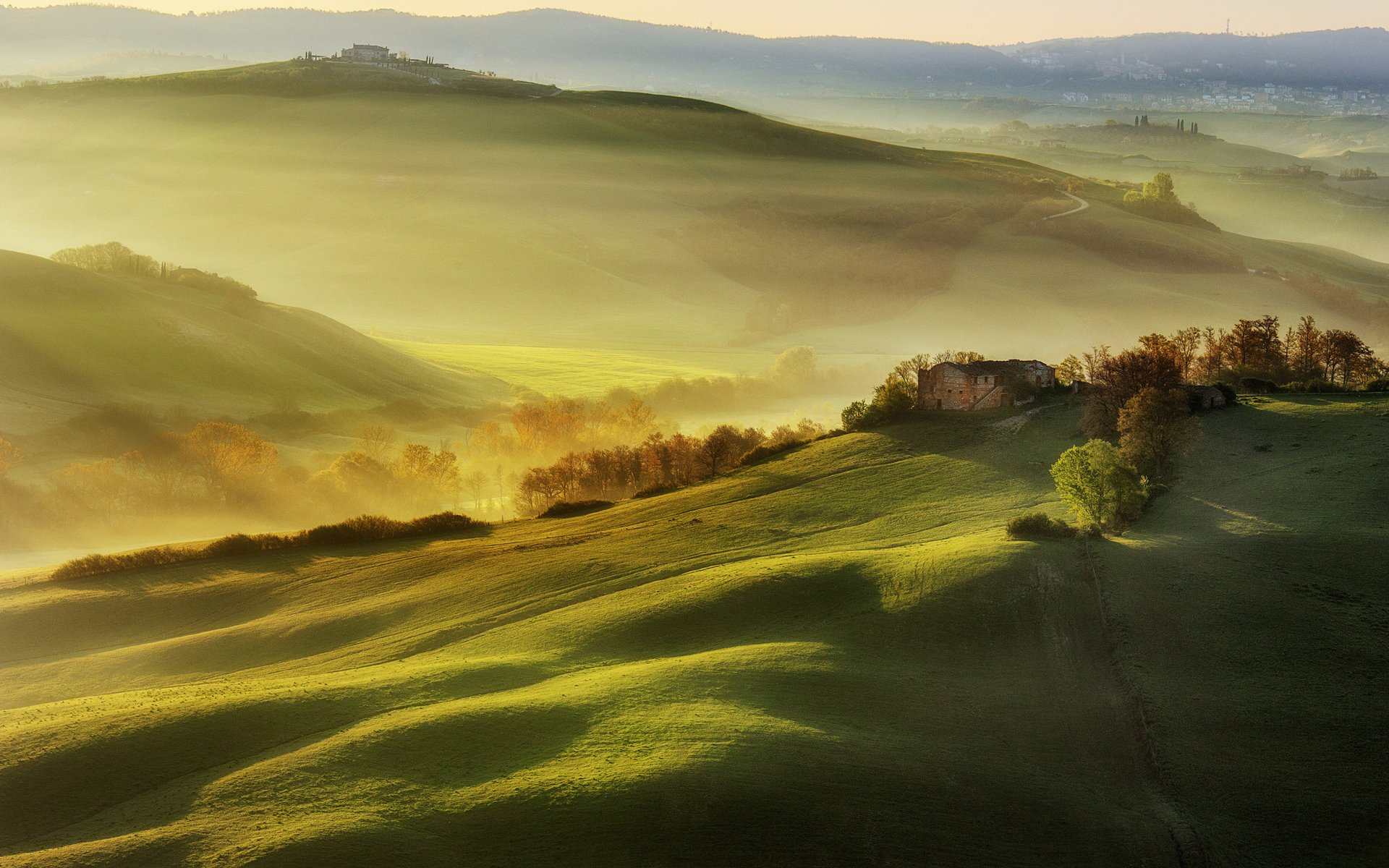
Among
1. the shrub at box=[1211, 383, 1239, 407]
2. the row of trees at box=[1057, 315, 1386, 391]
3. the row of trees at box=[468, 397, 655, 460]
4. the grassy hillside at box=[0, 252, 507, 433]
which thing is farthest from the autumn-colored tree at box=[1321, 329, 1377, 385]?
the grassy hillside at box=[0, 252, 507, 433]

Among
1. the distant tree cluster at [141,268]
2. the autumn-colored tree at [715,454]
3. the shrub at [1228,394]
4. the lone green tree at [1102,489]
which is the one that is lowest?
the autumn-colored tree at [715,454]

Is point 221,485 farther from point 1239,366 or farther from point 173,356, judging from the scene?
point 1239,366

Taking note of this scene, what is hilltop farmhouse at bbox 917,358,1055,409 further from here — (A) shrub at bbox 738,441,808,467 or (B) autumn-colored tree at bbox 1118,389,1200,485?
(B) autumn-colored tree at bbox 1118,389,1200,485

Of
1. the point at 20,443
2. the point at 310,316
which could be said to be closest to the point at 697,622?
the point at 20,443

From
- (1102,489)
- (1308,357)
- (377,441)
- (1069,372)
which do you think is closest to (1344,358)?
(1308,357)

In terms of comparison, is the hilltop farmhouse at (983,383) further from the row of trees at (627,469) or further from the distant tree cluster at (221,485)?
the distant tree cluster at (221,485)

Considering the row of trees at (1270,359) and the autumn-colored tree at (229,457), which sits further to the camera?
the autumn-colored tree at (229,457)

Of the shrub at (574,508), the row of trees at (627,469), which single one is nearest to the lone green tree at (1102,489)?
the row of trees at (627,469)

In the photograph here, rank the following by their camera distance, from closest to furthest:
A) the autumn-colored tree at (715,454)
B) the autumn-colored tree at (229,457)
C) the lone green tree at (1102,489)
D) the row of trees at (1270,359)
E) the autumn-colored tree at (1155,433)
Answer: the lone green tree at (1102,489) → the autumn-colored tree at (1155,433) → the autumn-colored tree at (715,454) → the row of trees at (1270,359) → the autumn-colored tree at (229,457)
